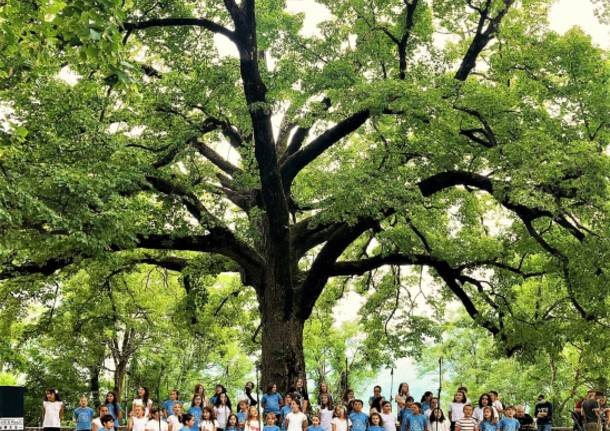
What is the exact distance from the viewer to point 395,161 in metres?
18.9

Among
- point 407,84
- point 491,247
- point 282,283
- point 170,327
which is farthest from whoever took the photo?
point 170,327

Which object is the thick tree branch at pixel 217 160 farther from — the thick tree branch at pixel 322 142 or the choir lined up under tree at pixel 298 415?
the choir lined up under tree at pixel 298 415

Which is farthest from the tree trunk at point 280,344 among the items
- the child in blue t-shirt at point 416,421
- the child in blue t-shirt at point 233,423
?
the child in blue t-shirt at point 233,423

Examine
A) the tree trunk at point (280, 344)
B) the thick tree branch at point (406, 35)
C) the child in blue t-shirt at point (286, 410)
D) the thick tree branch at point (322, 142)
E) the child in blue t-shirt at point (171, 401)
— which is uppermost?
the thick tree branch at point (406, 35)

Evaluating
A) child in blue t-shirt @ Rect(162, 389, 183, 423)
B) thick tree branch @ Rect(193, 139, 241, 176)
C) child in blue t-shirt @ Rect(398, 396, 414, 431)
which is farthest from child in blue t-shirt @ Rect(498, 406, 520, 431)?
thick tree branch @ Rect(193, 139, 241, 176)

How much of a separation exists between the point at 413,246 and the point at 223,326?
31.2ft

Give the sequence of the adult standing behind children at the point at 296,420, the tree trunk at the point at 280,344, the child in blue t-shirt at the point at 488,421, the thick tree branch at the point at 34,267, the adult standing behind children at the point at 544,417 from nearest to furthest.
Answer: the adult standing behind children at the point at 296,420 < the child in blue t-shirt at the point at 488,421 < the adult standing behind children at the point at 544,417 < the thick tree branch at the point at 34,267 < the tree trunk at the point at 280,344

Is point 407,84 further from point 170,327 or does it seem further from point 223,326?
point 170,327

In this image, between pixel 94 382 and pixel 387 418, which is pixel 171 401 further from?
pixel 94 382

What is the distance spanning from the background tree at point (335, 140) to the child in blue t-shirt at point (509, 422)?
4164mm

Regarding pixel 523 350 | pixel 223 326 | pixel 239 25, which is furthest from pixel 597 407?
pixel 223 326

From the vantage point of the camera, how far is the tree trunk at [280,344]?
19.5m

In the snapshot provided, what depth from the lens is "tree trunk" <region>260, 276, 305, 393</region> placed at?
19516 mm

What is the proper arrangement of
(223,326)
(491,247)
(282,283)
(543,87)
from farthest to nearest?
(223,326)
(491,247)
(282,283)
(543,87)
